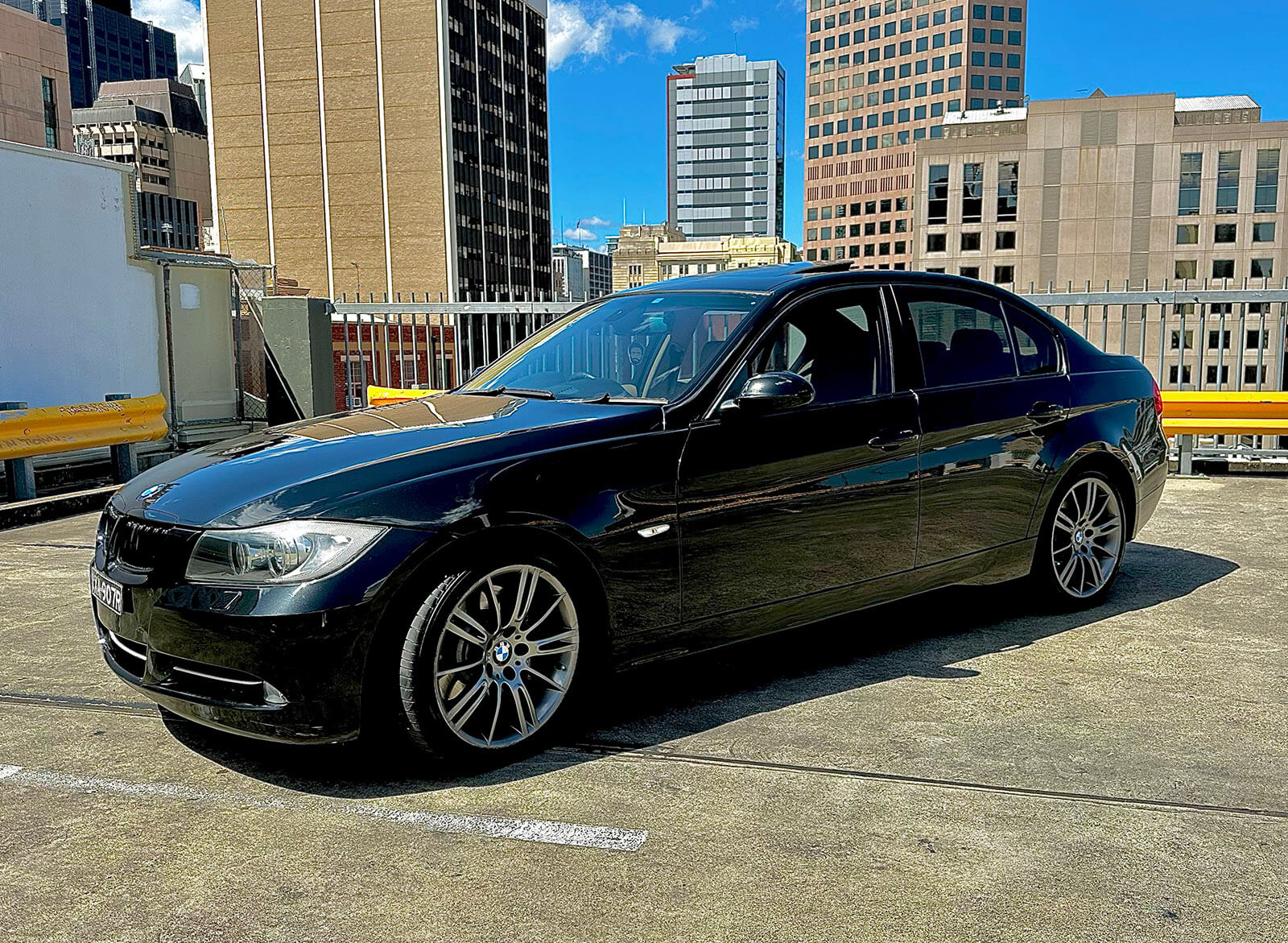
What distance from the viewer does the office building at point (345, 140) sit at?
323 feet

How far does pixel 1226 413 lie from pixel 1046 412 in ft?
18.0

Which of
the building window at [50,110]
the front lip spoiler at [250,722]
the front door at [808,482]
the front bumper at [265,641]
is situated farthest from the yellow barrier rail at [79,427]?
the building window at [50,110]

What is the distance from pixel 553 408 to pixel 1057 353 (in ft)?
9.28

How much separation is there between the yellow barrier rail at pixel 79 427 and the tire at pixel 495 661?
23.6ft

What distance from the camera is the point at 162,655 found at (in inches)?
145

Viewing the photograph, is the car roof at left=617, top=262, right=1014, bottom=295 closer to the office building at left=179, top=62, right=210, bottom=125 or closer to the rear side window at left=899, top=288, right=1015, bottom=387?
the rear side window at left=899, top=288, right=1015, bottom=387

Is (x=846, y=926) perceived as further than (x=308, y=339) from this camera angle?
No

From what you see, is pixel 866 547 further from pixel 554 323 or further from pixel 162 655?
pixel 162 655

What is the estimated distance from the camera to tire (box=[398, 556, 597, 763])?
144 inches

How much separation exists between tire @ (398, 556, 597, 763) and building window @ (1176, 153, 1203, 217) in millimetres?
103339

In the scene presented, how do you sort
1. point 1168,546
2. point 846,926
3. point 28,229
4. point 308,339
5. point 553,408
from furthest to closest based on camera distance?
point 308,339 → point 28,229 → point 1168,546 → point 553,408 → point 846,926

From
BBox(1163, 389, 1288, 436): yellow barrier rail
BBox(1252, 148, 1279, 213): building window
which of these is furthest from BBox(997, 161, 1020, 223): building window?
BBox(1163, 389, 1288, 436): yellow barrier rail

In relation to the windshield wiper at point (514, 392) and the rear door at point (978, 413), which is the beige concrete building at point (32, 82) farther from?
the rear door at point (978, 413)

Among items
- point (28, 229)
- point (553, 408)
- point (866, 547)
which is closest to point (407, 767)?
point (553, 408)
